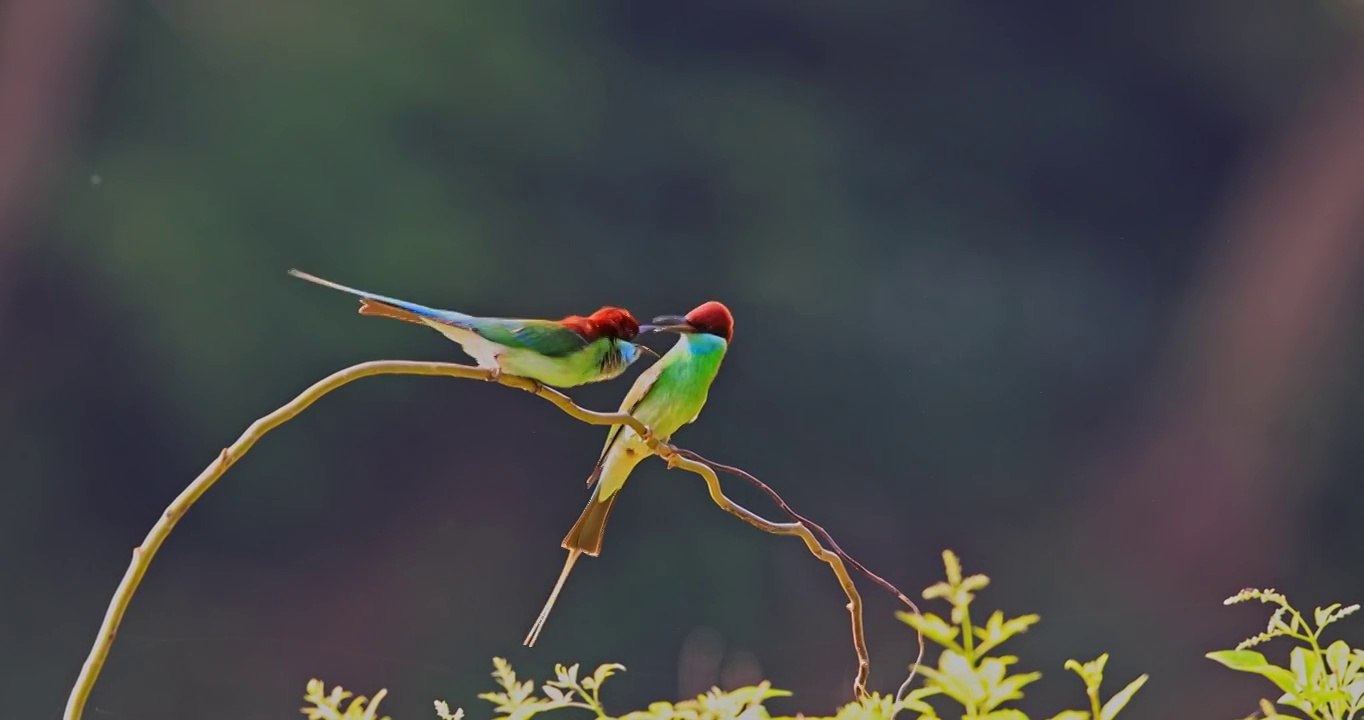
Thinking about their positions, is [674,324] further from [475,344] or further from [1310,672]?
[1310,672]

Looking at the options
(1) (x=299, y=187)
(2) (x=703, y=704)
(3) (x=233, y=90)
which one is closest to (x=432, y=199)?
(1) (x=299, y=187)

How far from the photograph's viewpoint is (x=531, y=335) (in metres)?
1.56

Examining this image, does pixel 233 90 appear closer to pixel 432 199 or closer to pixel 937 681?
pixel 432 199

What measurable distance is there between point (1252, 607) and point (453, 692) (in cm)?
219

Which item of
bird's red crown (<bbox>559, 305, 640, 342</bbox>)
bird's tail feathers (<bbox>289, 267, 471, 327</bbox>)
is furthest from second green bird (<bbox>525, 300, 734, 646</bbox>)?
bird's tail feathers (<bbox>289, 267, 471, 327</bbox>)

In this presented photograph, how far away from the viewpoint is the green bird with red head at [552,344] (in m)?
1.52

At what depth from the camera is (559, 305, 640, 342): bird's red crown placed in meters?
1.62

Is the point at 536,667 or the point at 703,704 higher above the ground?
the point at 536,667

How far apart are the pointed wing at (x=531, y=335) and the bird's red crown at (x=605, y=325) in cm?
1

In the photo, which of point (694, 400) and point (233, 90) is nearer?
point (694, 400)

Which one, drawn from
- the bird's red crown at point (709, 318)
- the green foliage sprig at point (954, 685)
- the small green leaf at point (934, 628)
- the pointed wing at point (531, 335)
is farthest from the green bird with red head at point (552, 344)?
the small green leaf at point (934, 628)

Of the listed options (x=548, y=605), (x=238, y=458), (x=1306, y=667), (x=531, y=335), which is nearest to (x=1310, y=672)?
(x=1306, y=667)

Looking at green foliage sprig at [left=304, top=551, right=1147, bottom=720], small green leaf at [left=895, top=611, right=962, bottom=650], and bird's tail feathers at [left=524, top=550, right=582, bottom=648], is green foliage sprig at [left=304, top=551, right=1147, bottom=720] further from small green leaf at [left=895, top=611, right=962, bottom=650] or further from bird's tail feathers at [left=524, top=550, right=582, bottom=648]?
bird's tail feathers at [left=524, top=550, right=582, bottom=648]

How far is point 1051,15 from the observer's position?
4.11 m
